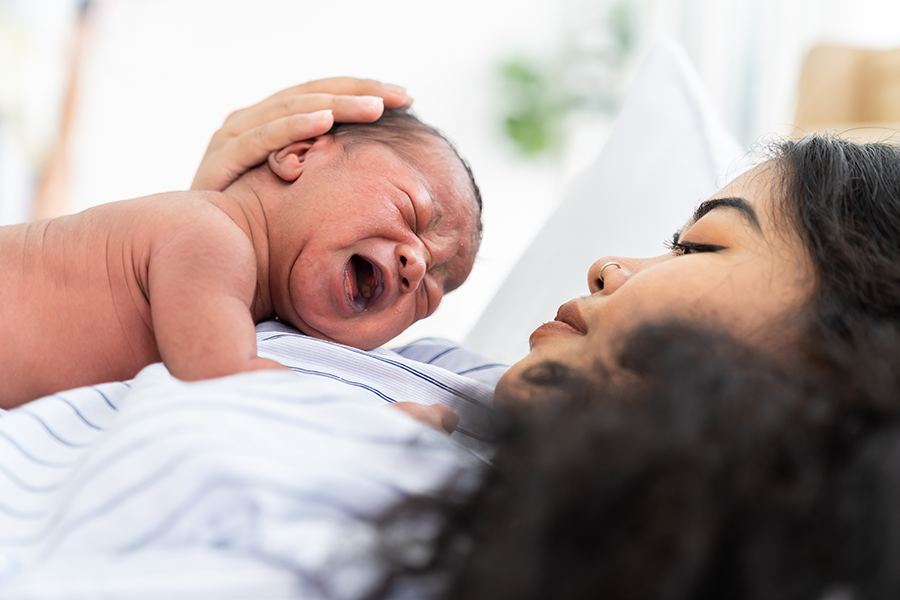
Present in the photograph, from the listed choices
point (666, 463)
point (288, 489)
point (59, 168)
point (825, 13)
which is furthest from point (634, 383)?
point (59, 168)

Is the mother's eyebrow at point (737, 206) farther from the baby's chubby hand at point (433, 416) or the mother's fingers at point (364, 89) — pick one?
the mother's fingers at point (364, 89)

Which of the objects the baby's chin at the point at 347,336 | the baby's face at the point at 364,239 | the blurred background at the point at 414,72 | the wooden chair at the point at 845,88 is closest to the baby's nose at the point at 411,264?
the baby's face at the point at 364,239

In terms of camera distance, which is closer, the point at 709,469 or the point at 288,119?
the point at 709,469

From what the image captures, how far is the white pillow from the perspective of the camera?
1.26m

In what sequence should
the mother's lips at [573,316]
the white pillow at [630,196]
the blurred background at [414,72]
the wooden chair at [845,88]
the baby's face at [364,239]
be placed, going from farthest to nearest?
1. the blurred background at [414,72]
2. the wooden chair at [845,88]
3. the white pillow at [630,196]
4. the baby's face at [364,239]
5. the mother's lips at [573,316]

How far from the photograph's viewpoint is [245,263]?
2.70ft

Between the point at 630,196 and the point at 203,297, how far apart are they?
0.92 m

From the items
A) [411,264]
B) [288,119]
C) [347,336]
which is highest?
[288,119]

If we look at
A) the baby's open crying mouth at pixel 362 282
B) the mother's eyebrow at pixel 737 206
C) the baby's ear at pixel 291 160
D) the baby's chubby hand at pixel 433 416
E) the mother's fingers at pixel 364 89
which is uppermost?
the mother's fingers at pixel 364 89

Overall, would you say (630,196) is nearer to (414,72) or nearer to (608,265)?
(608,265)

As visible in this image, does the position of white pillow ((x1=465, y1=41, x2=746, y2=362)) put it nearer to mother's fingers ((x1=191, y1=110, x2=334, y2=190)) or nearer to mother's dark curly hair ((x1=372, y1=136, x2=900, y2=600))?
mother's fingers ((x1=191, y1=110, x2=334, y2=190))

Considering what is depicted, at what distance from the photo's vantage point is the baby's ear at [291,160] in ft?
3.48

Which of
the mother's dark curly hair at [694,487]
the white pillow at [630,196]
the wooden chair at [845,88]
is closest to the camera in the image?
the mother's dark curly hair at [694,487]

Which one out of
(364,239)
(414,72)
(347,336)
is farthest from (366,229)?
(414,72)
